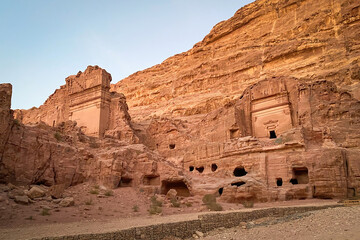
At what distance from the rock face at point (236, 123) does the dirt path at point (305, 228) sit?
487 centimetres

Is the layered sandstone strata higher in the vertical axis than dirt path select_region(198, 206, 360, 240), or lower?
higher

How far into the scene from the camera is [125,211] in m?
12.1

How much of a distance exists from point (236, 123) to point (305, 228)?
1452 centimetres

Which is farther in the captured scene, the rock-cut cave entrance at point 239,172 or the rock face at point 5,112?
the rock-cut cave entrance at point 239,172

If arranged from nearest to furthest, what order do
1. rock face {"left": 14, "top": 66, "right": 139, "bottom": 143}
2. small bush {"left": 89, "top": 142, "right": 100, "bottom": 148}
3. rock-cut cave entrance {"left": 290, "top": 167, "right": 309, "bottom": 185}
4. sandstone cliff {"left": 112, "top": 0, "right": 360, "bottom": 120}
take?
rock-cut cave entrance {"left": 290, "top": 167, "right": 309, "bottom": 185}, small bush {"left": 89, "top": 142, "right": 100, "bottom": 148}, rock face {"left": 14, "top": 66, "right": 139, "bottom": 143}, sandstone cliff {"left": 112, "top": 0, "right": 360, "bottom": 120}

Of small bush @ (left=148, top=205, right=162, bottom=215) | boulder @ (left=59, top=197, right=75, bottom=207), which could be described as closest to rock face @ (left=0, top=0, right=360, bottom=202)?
boulder @ (left=59, top=197, right=75, bottom=207)

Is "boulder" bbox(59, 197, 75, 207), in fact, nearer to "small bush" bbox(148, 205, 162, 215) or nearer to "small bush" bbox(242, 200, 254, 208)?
"small bush" bbox(148, 205, 162, 215)

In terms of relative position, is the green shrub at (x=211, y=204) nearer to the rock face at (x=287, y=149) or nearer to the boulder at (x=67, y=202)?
the rock face at (x=287, y=149)

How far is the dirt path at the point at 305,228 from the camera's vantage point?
796 centimetres

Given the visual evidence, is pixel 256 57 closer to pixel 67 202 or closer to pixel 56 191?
pixel 56 191

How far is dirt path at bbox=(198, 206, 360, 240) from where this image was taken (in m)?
7.96

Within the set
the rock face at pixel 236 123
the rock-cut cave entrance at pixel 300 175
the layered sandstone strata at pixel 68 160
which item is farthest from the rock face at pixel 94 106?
the rock-cut cave entrance at pixel 300 175

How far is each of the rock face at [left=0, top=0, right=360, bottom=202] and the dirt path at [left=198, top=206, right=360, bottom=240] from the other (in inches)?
192

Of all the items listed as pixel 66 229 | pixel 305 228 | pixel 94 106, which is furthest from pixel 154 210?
pixel 94 106
